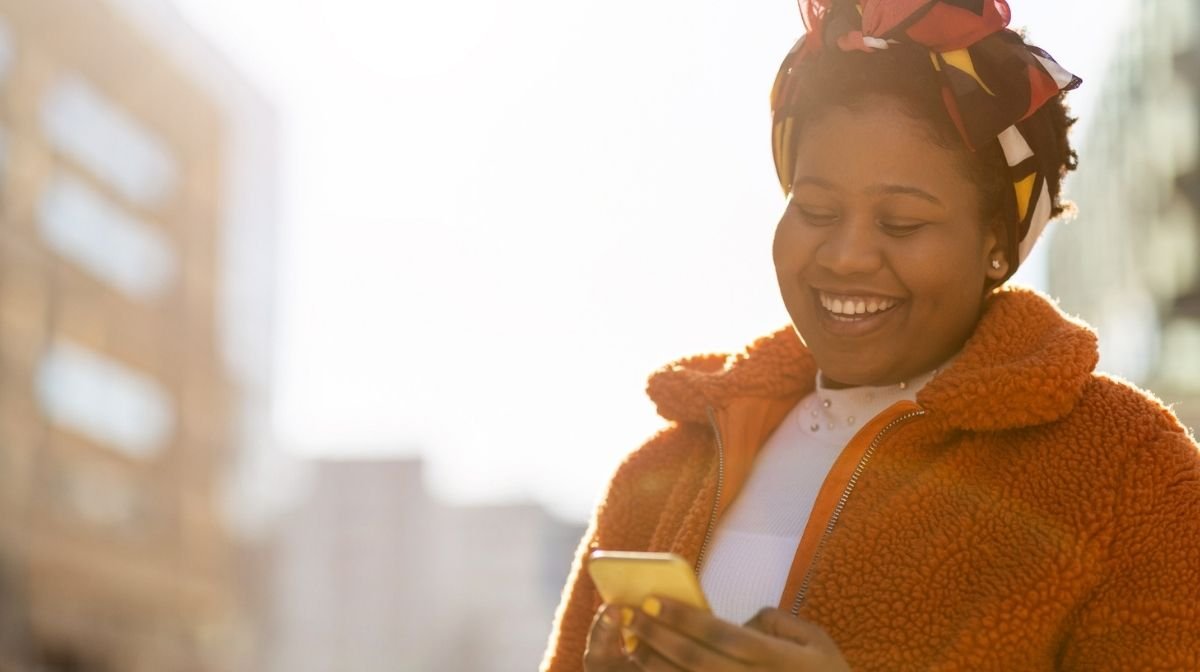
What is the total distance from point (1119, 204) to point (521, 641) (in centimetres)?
9677

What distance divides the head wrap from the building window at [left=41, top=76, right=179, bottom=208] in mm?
34125

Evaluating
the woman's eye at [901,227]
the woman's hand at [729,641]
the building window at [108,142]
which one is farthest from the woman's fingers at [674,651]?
the building window at [108,142]

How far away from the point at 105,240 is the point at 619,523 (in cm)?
3623

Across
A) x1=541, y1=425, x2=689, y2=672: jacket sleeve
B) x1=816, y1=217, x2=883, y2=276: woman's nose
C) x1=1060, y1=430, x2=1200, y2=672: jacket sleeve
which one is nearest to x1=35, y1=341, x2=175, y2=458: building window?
x1=541, y1=425, x2=689, y2=672: jacket sleeve

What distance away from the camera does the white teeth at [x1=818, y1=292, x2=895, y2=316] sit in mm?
2400

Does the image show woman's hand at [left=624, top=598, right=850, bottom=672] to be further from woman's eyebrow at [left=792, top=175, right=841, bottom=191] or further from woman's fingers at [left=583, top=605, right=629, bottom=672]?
woman's eyebrow at [left=792, top=175, right=841, bottom=191]

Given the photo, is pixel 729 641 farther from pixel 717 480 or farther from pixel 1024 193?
pixel 1024 193

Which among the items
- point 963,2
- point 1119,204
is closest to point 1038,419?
point 963,2

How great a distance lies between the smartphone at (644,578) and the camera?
1956mm

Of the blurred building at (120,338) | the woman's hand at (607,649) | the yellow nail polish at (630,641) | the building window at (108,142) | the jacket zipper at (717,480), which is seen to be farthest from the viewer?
the building window at (108,142)

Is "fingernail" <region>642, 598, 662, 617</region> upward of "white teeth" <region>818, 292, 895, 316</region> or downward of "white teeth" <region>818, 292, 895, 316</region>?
downward

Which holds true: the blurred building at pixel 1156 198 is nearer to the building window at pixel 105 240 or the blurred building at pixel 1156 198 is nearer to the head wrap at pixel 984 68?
the building window at pixel 105 240

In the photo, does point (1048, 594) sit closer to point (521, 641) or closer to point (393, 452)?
point (393, 452)

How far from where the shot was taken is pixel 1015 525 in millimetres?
2225
